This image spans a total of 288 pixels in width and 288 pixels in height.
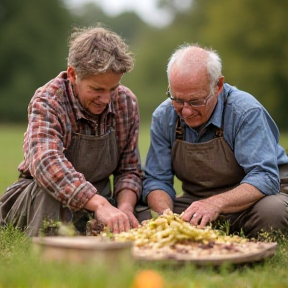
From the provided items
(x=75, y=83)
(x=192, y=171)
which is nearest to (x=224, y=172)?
(x=192, y=171)

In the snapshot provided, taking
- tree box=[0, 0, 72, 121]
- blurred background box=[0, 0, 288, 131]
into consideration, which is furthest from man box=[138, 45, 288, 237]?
tree box=[0, 0, 72, 121]

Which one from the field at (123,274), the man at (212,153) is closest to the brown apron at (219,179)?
the man at (212,153)

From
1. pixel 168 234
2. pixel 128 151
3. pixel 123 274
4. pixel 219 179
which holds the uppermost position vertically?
pixel 128 151

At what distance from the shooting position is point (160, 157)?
6.46 meters

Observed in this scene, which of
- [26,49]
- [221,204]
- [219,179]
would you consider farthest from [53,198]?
[26,49]

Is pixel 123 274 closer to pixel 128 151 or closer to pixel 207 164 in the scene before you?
pixel 207 164

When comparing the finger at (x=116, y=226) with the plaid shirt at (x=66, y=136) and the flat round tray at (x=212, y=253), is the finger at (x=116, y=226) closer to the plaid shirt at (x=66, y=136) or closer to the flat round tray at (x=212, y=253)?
the plaid shirt at (x=66, y=136)

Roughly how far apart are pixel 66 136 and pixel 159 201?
0.94m

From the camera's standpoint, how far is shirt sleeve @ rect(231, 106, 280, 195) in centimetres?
591

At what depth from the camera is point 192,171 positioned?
6.41m

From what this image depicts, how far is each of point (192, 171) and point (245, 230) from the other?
695 millimetres

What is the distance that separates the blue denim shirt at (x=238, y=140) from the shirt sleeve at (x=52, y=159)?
914mm

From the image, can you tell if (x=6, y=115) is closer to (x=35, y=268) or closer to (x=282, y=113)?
(x=282, y=113)

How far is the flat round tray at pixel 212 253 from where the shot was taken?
446 cm
